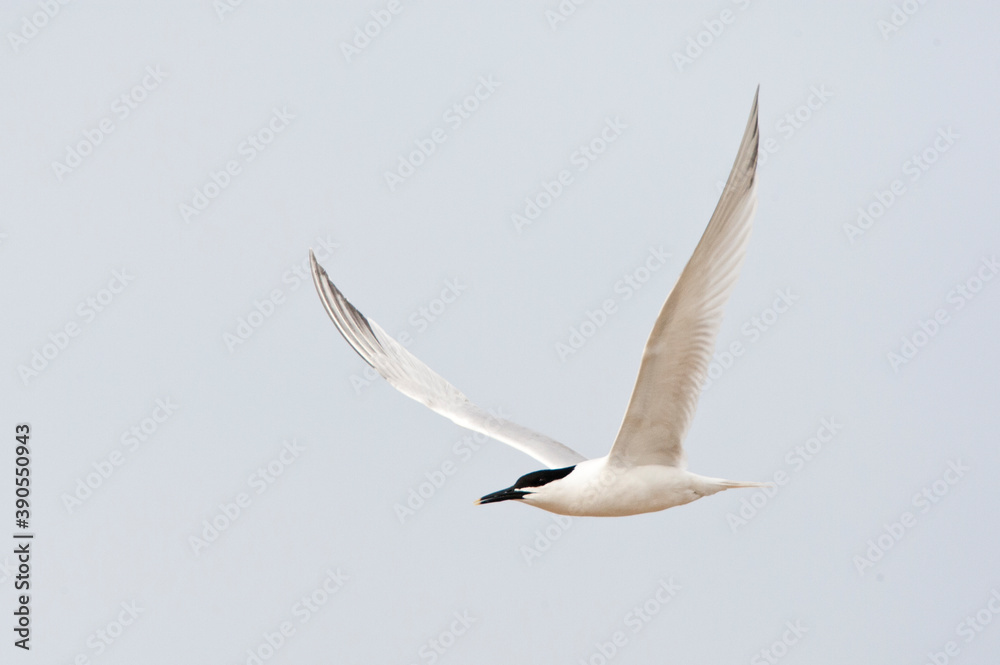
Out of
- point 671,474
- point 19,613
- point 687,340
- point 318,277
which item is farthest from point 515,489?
point 19,613

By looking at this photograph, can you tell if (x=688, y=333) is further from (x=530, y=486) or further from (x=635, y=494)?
(x=530, y=486)

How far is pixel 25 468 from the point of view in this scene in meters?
9.70

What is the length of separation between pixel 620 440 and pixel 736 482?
72 cm

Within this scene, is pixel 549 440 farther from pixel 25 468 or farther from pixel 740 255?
pixel 25 468

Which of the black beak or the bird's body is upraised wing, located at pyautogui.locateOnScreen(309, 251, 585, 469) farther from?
the bird's body

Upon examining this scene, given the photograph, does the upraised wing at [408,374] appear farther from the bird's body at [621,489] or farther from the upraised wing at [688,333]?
the upraised wing at [688,333]

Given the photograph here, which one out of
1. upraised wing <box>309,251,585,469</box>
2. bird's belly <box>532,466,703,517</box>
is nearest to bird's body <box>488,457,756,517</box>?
bird's belly <box>532,466,703,517</box>

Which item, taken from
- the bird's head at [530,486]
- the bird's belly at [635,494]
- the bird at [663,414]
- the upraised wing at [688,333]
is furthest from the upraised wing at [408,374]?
the upraised wing at [688,333]

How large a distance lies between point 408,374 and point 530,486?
218cm

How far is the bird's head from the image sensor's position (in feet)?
23.0

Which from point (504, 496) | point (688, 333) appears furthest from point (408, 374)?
point (688, 333)

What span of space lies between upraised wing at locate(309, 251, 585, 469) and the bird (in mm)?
17

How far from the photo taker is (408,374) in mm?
8969

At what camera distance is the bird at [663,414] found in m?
5.75
